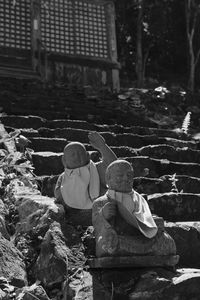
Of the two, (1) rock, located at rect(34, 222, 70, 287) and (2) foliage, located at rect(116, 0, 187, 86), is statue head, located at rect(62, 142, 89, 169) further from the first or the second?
(2) foliage, located at rect(116, 0, 187, 86)

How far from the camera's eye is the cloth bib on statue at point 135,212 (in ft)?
13.8

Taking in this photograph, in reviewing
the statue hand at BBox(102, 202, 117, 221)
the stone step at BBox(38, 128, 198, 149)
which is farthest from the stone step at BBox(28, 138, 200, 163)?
the statue hand at BBox(102, 202, 117, 221)

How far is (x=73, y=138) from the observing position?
8883 mm

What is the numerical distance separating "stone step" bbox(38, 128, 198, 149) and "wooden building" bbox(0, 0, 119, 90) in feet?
21.5

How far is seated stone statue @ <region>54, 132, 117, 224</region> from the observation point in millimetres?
4996

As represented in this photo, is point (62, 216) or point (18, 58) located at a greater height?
point (18, 58)

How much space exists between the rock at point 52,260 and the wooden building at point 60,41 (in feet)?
37.0

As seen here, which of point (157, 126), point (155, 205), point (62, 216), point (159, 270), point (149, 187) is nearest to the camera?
point (159, 270)

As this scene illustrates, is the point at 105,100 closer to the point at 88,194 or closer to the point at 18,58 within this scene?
the point at 18,58

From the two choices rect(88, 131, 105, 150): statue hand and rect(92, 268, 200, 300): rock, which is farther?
rect(88, 131, 105, 150): statue hand

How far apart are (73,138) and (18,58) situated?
25.3ft

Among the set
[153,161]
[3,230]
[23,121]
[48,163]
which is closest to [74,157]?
[3,230]

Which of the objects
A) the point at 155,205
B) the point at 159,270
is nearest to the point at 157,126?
the point at 155,205

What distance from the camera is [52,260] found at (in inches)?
170
